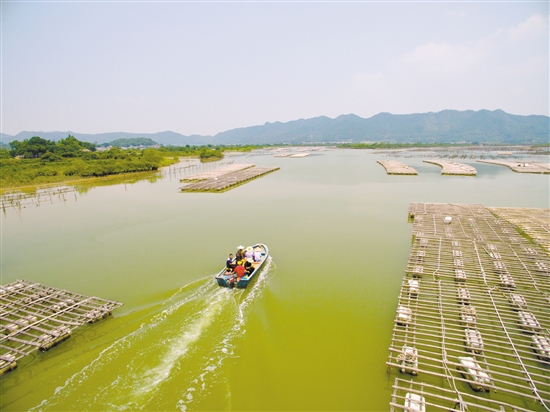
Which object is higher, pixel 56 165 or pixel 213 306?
pixel 56 165

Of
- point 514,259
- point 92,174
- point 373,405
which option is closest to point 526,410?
point 373,405

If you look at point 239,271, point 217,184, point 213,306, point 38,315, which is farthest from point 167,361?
point 217,184

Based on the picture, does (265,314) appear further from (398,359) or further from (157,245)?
(157,245)

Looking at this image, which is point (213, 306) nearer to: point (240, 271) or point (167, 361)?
point (240, 271)

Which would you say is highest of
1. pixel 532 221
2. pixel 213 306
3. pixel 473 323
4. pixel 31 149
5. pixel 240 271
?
pixel 31 149

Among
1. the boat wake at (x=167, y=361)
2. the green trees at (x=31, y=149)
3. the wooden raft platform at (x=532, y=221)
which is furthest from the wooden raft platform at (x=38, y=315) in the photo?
the green trees at (x=31, y=149)
